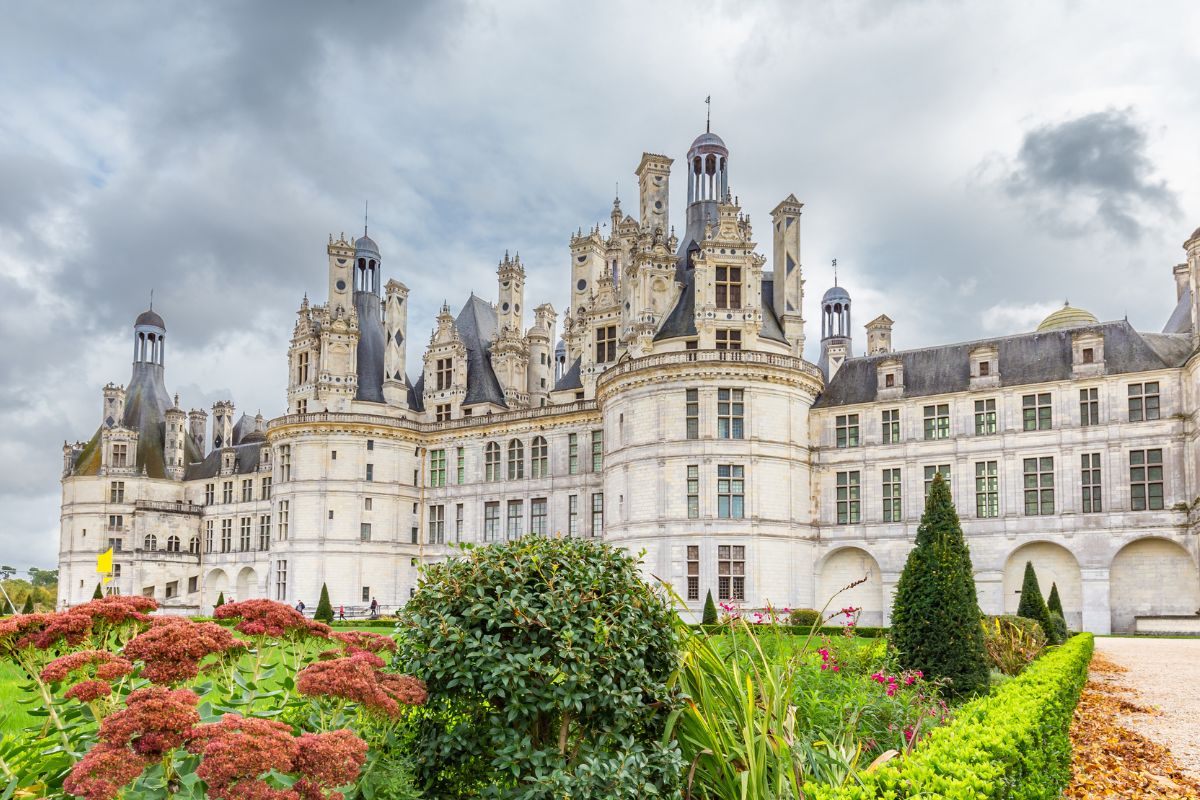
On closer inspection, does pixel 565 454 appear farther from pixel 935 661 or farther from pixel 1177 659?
pixel 935 661

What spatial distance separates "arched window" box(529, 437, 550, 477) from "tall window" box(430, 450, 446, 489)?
5.54m

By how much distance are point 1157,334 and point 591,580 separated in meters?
34.2

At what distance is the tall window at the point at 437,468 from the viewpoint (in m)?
48.6

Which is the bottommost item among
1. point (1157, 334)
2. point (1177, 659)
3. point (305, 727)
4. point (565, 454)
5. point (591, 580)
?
point (1177, 659)

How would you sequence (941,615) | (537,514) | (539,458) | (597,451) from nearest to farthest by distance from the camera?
(941,615) < (597,451) < (537,514) < (539,458)

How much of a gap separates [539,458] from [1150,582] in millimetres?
25235

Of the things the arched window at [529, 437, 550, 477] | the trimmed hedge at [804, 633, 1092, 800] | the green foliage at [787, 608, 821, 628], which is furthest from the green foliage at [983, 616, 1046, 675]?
the arched window at [529, 437, 550, 477]

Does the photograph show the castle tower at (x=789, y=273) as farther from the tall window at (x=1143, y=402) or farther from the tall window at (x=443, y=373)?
the tall window at (x=443, y=373)

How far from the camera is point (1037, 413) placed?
35156mm

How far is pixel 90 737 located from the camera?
6391 millimetres

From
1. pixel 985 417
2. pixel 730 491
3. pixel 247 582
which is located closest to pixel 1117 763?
pixel 730 491

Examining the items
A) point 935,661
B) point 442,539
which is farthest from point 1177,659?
point 442,539

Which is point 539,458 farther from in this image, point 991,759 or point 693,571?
point 991,759

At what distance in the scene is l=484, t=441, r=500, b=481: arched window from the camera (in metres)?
46.7
